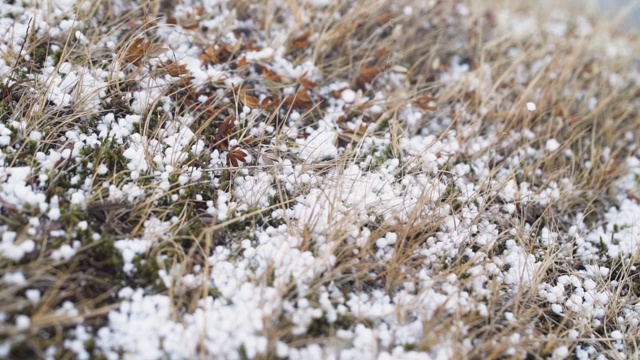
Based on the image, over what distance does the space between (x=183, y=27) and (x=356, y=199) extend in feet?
5.36

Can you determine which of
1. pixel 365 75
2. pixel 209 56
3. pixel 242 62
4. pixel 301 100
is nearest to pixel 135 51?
pixel 209 56

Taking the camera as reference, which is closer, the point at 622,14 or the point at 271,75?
the point at 271,75

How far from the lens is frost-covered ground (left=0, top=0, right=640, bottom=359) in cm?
213

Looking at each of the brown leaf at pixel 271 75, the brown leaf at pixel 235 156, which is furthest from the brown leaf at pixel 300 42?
the brown leaf at pixel 235 156

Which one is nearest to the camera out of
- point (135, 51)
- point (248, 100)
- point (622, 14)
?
point (135, 51)

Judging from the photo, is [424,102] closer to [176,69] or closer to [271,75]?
[271,75]

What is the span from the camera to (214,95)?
120 inches

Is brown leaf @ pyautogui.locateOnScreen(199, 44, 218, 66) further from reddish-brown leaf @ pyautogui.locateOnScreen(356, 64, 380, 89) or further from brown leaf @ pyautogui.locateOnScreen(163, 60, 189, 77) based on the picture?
Answer: reddish-brown leaf @ pyautogui.locateOnScreen(356, 64, 380, 89)

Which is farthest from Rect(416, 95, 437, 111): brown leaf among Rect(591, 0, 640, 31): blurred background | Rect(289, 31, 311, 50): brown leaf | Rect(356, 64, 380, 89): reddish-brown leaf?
Rect(591, 0, 640, 31): blurred background

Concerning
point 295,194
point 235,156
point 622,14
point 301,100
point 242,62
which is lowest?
point 295,194

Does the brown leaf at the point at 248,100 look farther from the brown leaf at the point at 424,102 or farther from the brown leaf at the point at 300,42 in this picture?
the brown leaf at the point at 424,102

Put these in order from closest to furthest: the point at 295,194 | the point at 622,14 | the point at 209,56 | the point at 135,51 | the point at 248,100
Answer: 1. the point at 295,194
2. the point at 135,51
3. the point at 248,100
4. the point at 209,56
5. the point at 622,14

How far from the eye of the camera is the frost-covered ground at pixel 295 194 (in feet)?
6.99

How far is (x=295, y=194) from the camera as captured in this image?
2.73 m
